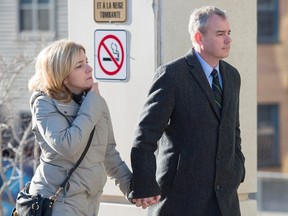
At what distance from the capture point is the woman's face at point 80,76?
5.35 m

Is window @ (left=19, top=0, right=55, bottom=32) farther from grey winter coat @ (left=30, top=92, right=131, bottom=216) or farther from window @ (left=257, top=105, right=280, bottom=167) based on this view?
grey winter coat @ (left=30, top=92, right=131, bottom=216)

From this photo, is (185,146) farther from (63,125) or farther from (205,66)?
(63,125)

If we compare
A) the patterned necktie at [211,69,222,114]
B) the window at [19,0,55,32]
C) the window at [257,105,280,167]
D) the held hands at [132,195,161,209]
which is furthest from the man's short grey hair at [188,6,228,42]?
the window at [19,0,55,32]

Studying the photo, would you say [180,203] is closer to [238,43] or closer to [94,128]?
[94,128]

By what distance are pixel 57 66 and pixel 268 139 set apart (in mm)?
17097

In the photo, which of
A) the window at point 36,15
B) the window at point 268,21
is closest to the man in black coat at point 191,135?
the window at point 268,21

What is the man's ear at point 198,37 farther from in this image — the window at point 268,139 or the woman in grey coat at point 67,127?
the window at point 268,139

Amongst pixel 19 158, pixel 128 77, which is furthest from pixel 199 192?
pixel 19 158

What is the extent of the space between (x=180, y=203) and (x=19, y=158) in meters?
3.00

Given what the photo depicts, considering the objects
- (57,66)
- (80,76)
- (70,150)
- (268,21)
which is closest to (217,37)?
(80,76)

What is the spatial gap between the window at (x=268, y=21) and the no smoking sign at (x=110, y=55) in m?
16.0

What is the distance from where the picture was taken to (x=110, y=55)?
652 cm

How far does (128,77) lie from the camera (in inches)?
255

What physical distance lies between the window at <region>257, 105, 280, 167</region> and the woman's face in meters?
16.9
